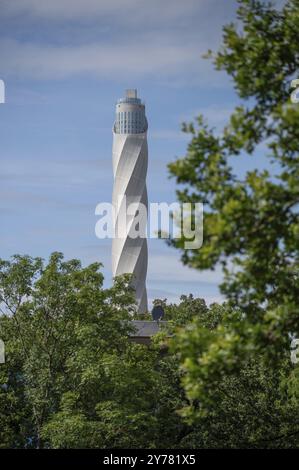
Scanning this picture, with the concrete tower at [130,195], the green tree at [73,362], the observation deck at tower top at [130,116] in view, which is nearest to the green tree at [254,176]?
the green tree at [73,362]

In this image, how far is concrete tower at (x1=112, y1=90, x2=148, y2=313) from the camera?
5979 inches

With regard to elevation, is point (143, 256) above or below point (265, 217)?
above

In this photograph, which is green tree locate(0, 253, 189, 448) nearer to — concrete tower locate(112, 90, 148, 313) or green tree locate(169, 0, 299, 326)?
green tree locate(169, 0, 299, 326)

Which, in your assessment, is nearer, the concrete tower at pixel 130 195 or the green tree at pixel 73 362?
the green tree at pixel 73 362

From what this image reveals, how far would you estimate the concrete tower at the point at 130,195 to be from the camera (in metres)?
152

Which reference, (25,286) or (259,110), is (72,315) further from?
(259,110)

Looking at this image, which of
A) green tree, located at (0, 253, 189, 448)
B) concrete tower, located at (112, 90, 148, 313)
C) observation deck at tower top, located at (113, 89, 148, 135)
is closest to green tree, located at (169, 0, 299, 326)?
green tree, located at (0, 253, 189, 448)

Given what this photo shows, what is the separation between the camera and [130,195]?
153125mm

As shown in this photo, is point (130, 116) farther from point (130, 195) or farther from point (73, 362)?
point (73, 362)

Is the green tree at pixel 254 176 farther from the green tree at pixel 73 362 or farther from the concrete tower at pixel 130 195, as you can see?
the concrete tower at pixel 130 195

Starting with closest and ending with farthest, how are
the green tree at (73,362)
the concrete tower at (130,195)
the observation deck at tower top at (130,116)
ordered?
the green tree at (73,362)
the concrete tower at (130,195)
the observation deck at tower top at (130,116)

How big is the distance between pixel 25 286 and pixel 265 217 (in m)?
22.1
